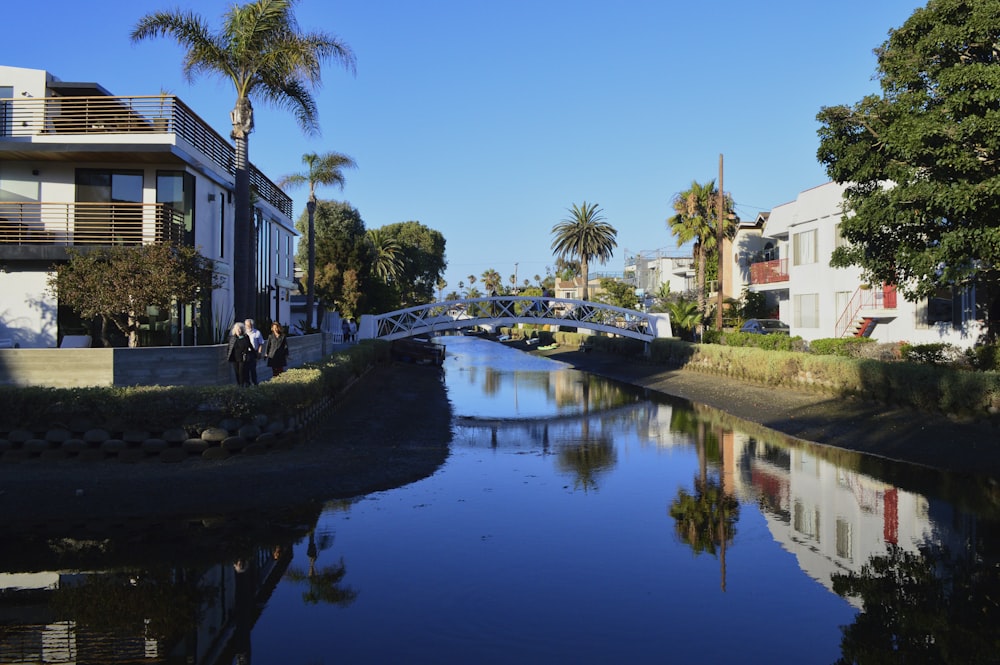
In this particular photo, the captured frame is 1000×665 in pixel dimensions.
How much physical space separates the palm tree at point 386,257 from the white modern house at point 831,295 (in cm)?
4754

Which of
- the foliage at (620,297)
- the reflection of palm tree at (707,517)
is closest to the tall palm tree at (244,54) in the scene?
the reflection of palm tree at (707,517)

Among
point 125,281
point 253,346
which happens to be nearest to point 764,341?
point 253,346

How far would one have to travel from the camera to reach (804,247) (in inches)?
1676

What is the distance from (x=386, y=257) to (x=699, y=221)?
43.4 m

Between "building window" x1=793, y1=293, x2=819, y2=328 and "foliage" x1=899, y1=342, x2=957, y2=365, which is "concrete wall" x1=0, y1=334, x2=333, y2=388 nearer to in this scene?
"foliage" x1=899, y1=342, x2=957, y2=365

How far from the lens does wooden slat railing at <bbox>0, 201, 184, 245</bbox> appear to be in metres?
23.7

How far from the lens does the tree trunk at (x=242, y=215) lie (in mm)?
23016

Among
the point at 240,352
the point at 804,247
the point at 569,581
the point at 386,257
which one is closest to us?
the point at 569,581

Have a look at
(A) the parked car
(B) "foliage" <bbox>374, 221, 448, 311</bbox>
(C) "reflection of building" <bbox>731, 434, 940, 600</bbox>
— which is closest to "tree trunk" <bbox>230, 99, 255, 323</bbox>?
(C) "reflection of building" <bbox>731, 434, 940, 600</bbox>

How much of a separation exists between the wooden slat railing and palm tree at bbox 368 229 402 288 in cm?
6417

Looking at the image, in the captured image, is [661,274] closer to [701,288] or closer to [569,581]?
[701,288]

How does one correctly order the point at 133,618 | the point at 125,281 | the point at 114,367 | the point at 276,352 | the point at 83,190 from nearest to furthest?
the point at 133,618 → the point at 114,367 → the point at 125,281 → the point at 276,352 → the point at 83,190

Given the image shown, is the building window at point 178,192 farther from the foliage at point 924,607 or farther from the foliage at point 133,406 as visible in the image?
the foliage at point 924,607

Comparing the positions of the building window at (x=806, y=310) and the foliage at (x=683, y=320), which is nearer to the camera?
the building window at (x=806, y=310)
